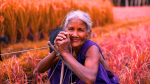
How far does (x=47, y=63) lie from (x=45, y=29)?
216cm

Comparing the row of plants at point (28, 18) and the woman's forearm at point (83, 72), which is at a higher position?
the row of plants at point (28, 18)

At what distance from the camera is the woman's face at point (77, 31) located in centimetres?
123

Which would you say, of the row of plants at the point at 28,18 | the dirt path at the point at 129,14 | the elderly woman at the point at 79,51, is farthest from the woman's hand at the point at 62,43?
the dirt path at the point at 129,14

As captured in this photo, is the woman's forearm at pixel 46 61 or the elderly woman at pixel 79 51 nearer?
the elderly woman at pixel 79 51

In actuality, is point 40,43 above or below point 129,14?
below

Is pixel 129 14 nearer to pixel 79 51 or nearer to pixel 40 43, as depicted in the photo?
pixel 40 43

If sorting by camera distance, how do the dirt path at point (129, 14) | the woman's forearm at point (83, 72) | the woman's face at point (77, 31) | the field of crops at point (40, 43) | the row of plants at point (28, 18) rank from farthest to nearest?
the dirt path at point (129, 14) → the row of plants at point (28, 18) → the field of crops at point (40, 43) → the woman's face at point (77, 31) → the woman's forearm at point (83, 72)

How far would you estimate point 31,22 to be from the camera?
306 cm

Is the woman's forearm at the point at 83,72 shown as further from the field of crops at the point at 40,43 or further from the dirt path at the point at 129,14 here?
the dirt path at the point at 129,14

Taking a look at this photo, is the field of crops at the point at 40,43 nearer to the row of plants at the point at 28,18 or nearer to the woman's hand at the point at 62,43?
the row of plants at the point at 28,18

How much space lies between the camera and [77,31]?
1243mm

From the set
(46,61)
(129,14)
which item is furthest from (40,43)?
(129,14)

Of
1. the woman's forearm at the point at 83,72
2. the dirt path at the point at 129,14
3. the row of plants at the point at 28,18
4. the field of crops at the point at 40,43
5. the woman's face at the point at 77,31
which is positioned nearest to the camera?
the woman's forearm at the point at 83,72

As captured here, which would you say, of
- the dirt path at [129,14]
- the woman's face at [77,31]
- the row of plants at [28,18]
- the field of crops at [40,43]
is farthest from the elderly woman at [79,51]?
the dirt path at [129,14]
